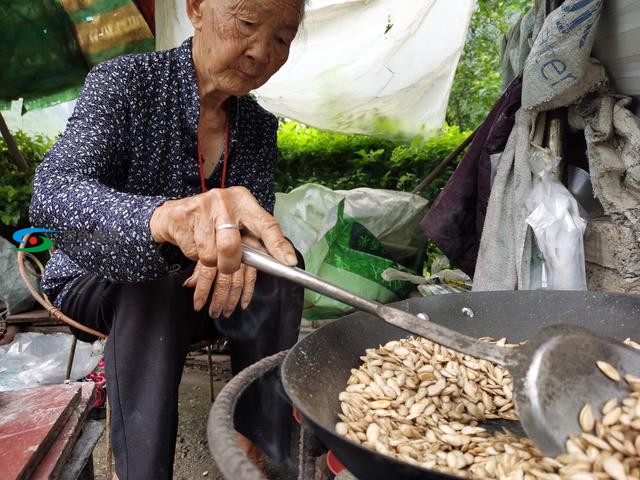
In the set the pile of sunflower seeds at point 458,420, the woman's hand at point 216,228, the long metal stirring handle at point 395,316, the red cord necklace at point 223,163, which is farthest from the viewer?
the red cord necklace at point 223,163

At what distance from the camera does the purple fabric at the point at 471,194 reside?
222 centimetres

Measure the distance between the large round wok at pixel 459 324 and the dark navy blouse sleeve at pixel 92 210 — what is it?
467mm

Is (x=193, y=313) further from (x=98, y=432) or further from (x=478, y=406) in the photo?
(x=478, y=406)

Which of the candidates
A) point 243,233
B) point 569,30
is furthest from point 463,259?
point 243,233

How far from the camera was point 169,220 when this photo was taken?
42.1 inches

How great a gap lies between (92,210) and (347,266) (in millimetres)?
1801

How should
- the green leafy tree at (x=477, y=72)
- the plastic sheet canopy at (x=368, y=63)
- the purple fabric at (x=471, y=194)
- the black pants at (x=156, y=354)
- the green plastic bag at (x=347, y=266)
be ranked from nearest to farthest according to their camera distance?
the black pants at (x=156, y=354)
the purple fabric at (x=471, y=194)
the green plastic bag at (x=347, y=266)
the plastic sheet canopy at (x=368, y=63)
the green leafy tree at (x=477, y=72)

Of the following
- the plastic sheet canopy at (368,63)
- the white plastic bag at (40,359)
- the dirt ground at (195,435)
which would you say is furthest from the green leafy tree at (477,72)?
the white plastic bag at (40,359)

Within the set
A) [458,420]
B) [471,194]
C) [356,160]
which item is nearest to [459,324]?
[458,420]

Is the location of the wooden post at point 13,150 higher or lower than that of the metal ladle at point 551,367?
higher

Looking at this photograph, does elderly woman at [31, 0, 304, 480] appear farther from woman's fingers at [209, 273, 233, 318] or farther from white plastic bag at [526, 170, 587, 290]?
white plastic bag at [526, 170, 587, 290]

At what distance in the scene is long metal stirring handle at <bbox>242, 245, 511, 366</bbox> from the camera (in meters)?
0.87

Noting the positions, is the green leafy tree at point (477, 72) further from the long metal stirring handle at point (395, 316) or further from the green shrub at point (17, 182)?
the long metal stirring handle at point (395, 316)

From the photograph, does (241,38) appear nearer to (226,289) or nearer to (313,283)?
(226,289)
